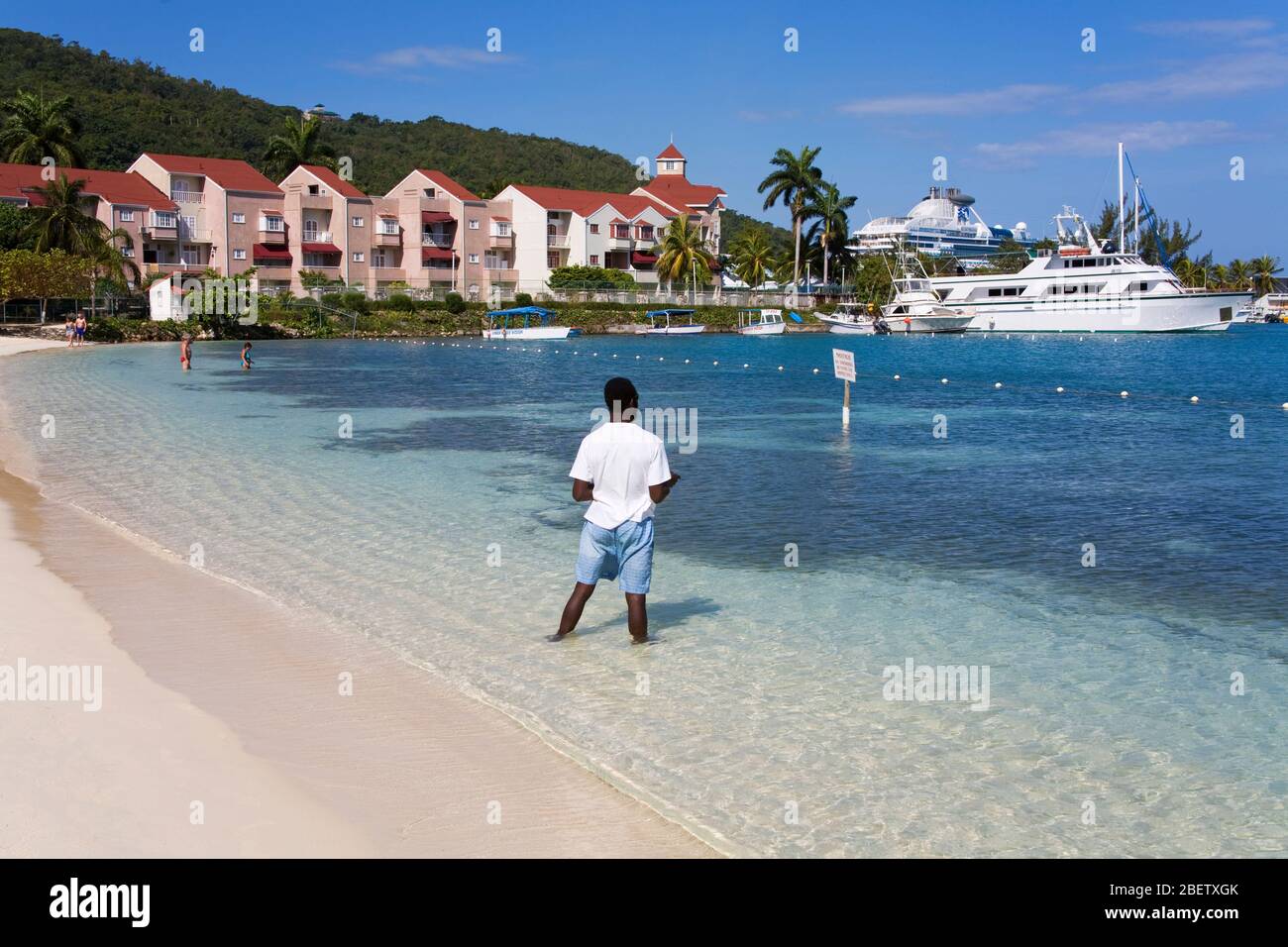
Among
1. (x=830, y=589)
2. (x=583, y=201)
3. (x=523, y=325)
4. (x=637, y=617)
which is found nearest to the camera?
(x=637, y=617)

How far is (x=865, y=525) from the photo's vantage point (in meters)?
17.3

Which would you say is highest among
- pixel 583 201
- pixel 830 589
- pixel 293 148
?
pixel 293 148

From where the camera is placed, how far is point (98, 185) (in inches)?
3472

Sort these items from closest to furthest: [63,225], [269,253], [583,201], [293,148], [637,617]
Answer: [637,617] → [63,225] → [269,253] → [293,148] → [583,201]

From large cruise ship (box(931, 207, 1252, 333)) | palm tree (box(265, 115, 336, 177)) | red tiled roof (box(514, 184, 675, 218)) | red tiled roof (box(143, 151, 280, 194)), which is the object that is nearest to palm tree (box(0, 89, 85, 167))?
red tiled roof (box(143, 151, 280, 194))

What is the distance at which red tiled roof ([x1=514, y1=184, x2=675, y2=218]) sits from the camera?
112 meters

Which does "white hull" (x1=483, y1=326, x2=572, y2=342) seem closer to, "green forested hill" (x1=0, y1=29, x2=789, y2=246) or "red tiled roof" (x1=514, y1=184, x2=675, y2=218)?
"red tiled roof" (x1=514, y1=184, x2=675, y2=218)

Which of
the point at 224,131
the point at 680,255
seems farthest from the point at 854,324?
the point at 224,131

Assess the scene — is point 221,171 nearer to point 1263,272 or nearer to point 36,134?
point 36,134

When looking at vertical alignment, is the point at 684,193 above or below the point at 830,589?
above

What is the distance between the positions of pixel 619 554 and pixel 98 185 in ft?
298

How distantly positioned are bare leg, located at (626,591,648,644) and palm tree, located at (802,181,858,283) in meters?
116
